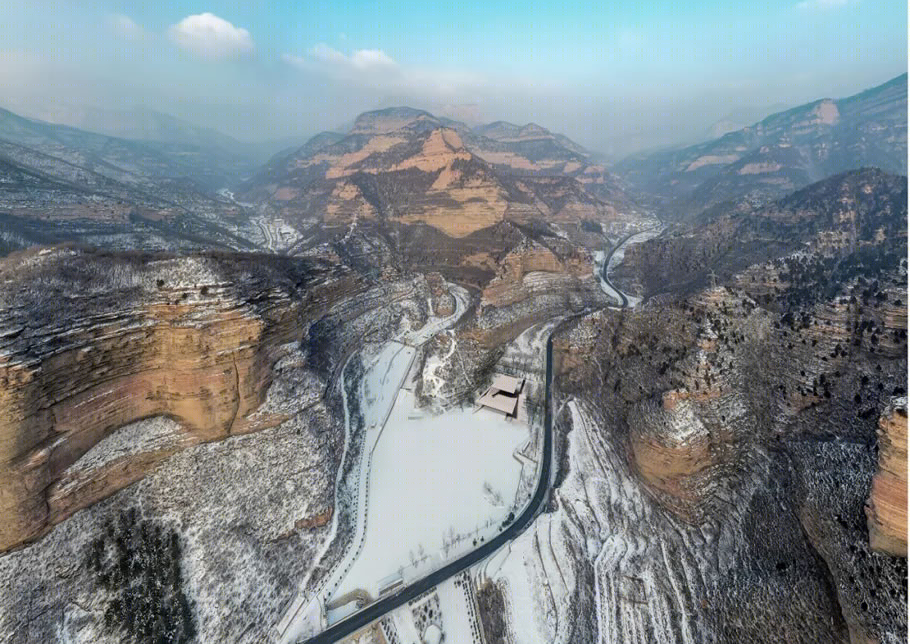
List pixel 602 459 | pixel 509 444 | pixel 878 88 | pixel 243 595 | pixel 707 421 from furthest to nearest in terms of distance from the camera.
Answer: pixel 878 88
pixel 509 444
pixel 602 459
pixel 707 421
pixel 243 595

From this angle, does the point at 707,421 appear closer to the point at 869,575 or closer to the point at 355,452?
the point at 869,575

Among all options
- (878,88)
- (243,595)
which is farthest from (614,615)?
(878,88)

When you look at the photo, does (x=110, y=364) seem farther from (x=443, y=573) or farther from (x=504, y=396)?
(x=504, y=396)

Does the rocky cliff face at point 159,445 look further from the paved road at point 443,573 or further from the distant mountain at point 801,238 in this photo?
the distant mountain at point 801,238

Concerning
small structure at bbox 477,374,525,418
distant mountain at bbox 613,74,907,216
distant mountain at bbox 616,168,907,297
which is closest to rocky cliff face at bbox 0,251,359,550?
small structure at bbox 477,374,525,418

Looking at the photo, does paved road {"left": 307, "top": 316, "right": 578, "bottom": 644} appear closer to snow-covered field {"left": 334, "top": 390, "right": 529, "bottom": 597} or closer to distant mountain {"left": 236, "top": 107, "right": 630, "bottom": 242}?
snow-covered field {"left": 334, "top": 390, "right": 529, "bottom": 597}
